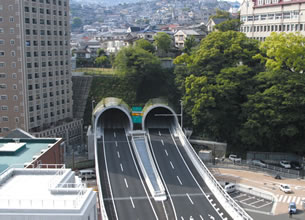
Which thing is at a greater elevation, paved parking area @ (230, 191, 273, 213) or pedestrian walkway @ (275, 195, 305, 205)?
pedestrian walkway @ (275, 195, 305, 205)

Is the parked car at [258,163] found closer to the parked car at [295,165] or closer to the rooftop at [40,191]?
the parked car at [295,165]

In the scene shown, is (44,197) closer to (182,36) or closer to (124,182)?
(124,182)

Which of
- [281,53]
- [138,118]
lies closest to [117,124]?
[138,118]

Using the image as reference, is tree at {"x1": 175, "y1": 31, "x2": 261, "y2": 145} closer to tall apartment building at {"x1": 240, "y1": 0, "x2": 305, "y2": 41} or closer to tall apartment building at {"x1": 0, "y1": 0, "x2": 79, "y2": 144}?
tall apartment building at {"x1": 240, "y1": 0, "x2": 305, "y2": 41}

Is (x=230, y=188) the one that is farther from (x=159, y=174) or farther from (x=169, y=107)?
(x=169, y=107)

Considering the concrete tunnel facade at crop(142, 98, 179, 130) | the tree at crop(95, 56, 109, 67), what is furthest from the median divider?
the tree at crop(95, 56, 109, 67)

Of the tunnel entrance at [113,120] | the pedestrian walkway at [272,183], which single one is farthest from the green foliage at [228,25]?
the pedestrian walkway at [272,183]

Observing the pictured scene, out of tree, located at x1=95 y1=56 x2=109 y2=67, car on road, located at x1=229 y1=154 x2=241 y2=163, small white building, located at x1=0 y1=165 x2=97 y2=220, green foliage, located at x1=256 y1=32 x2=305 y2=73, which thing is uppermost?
green foliage, located at x1=256 y1=32 x2=305 y2=73
